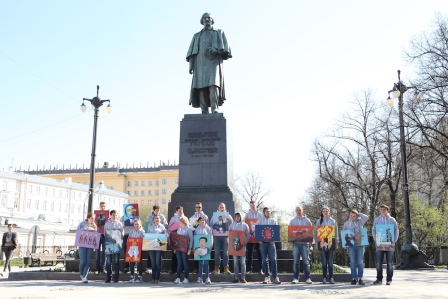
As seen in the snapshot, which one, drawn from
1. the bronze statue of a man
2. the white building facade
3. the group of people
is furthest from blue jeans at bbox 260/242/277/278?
the white building facade

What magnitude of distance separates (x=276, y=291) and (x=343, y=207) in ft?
88.5

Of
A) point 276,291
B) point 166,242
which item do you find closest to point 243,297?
point 276,291

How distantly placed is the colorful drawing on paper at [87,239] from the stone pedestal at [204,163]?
3.22 metres

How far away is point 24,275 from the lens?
1252 cm

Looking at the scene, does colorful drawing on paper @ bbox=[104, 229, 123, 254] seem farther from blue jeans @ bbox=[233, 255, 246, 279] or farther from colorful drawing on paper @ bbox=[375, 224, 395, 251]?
colorful drawing on paper @ bbox=[375, 224, 395, 251]

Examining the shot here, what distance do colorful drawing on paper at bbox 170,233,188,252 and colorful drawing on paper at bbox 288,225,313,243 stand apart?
8.49 feet

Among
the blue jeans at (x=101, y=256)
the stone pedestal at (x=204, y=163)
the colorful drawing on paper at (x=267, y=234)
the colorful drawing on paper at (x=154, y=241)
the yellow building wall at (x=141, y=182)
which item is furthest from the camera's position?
the yellow building wall at (x=141, y=182)

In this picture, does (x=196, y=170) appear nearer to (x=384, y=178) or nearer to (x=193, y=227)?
(x=193, y=227)

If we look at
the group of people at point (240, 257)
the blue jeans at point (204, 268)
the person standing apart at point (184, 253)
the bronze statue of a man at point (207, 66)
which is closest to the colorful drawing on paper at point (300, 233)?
the group of people at point (240, 257)

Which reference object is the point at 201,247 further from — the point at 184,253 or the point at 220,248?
the point at 220,248

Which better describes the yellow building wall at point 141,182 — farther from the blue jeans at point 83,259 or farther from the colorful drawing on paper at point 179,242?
the colorful drawing on paper at point 179,242

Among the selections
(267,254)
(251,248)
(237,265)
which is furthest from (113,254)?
(267,254)

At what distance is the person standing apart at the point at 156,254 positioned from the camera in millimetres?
11414

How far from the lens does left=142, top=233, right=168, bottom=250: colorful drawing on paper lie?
448 inches
